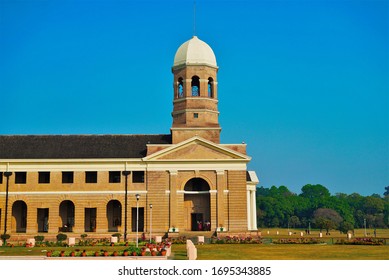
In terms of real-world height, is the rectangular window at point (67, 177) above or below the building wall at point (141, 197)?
above

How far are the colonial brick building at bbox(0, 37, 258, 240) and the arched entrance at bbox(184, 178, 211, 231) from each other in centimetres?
11

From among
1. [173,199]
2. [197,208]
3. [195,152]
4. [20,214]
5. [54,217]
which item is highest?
[195,152]

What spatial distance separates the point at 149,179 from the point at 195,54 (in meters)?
14.2

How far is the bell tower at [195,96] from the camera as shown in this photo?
60.5 meters

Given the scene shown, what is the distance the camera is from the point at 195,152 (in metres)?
59.0

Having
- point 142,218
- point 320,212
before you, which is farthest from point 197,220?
point 320,212

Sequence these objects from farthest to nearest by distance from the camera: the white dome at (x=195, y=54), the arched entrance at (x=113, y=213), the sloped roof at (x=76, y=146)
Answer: the arched entrance at (x=113, y=213) → the white dome at (x=195, y=54) → the sloped roof at (x=76, y=146)

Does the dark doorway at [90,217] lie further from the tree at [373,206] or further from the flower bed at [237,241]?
the tree at [373,206]

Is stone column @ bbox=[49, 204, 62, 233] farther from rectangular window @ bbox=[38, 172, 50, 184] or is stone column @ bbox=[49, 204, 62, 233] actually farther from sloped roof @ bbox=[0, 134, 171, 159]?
sloped roof @ bbox=[0, 134, 171, 159]

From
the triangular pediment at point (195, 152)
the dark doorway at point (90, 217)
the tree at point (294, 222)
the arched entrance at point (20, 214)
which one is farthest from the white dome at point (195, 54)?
the tree at point (294, 222)

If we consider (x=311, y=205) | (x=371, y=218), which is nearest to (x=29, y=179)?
(x=371, y=218)

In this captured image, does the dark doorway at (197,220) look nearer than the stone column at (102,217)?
No

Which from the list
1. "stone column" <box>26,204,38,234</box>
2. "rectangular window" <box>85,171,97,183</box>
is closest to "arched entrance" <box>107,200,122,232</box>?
"rectangular window" <box>85,171,97,183</box>

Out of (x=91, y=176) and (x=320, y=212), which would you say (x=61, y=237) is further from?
(x=320, y=212)
